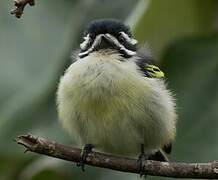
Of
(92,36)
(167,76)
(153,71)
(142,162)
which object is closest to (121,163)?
(142,162)

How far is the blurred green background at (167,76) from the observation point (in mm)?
3633

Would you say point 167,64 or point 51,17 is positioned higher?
point 51,17

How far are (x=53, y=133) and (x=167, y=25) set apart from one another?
1184 mm

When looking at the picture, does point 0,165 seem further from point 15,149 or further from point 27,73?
point 27,73

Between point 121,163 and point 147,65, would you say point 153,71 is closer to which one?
point 147,65

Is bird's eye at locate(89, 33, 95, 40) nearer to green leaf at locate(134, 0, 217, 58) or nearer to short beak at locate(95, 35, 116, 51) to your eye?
short beak at locate(95, 35, 116, 51)

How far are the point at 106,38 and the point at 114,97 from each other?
38 cm

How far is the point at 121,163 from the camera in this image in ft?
9.23

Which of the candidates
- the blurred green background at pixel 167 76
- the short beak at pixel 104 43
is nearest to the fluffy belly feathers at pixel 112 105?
the short beak at pixel 104 43

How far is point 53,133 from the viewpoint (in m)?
4.00

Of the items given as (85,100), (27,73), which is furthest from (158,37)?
(27,73)

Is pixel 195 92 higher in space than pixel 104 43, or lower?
higher

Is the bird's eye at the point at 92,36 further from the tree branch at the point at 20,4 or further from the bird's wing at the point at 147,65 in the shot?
the tree branch at the point at 20,4

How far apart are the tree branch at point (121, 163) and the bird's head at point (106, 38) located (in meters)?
0.69
